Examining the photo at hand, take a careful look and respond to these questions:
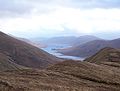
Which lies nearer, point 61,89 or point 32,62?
point 61,89

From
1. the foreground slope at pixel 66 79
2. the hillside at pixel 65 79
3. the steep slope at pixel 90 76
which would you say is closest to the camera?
the hillside at pixel 65 79

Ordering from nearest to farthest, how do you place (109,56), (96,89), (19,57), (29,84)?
1. (29,84)
2. (96,89)
3. (109,56)
4. (19,57)

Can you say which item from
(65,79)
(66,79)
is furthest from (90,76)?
(65,79)

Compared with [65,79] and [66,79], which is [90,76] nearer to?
[66,79]

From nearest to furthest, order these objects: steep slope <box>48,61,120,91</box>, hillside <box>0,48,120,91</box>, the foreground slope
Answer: hillside <box>0,48,120,91</box>, the foreground slope, steep slope <box>48,61,120,91</box>

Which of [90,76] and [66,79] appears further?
[90,76]

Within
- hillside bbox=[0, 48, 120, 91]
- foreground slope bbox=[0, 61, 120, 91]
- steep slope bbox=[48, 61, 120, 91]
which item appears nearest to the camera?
hillside bbox=[0, 48, 120, 91]

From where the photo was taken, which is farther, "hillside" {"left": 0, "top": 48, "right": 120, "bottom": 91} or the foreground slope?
the foreground slope

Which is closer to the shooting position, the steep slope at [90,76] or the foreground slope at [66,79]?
the foreground slope at [66,79]

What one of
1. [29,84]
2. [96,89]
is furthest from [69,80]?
[29,84]

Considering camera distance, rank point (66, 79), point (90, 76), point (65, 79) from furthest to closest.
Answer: point (90, 76)
point (66, 79)
point (65, 79)

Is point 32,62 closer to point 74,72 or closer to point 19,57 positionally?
point 19,57
